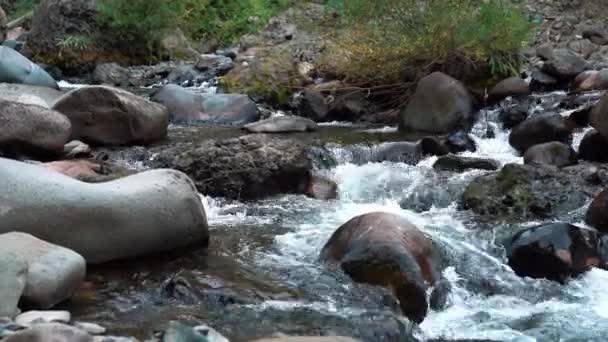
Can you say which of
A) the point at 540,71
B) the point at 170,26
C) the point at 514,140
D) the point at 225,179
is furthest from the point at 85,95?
the point at 170,26

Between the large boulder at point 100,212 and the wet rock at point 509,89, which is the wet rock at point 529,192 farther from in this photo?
the wet rock at point 509,89

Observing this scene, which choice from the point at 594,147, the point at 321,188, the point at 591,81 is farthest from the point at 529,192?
the point at 591,81

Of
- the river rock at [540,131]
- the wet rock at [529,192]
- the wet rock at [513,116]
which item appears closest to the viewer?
the wet rock at [529,192]

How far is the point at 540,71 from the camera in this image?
1189 centimetres

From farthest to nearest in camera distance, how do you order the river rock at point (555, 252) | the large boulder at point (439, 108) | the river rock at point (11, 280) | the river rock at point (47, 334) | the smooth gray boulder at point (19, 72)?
the smooth gray boulder at point (19, 72) → the large boulder at point (439, 108) → the river rock at point (555, 252) → the river rock at point (11, 280) → the river rock at point (47, 334)

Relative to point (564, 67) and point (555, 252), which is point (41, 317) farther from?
point (564, 67)

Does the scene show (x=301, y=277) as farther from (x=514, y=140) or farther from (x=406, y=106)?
(x=406, y=106)

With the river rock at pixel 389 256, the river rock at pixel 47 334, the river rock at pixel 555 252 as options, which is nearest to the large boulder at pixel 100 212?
the river rock at pixel 389 256

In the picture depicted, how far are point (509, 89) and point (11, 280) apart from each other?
26.9 feet

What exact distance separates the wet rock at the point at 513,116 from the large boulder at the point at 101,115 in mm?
4437

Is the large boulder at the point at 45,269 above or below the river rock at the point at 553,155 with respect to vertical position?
above

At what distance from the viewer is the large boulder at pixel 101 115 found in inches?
357

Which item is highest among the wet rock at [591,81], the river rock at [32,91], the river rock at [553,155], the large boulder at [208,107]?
the river rock at [32,91]

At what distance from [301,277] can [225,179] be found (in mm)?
2320
